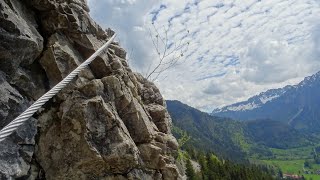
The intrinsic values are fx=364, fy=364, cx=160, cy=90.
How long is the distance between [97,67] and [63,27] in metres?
1.89

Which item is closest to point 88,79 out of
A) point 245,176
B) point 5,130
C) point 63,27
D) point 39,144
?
point 63,27

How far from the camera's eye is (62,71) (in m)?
12.1

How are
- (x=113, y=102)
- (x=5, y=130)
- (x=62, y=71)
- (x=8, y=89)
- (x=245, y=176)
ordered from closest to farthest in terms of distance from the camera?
(x=5, y=130)
(x=8, y=89)
(x=62, y=71)
(x=113, y=102)
(x=245, y=176)

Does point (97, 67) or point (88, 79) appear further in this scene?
point (97, 67)

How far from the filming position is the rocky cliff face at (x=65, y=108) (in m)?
9.92

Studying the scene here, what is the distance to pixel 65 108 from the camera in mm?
11422

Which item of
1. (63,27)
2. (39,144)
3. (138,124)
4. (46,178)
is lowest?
(46,178)

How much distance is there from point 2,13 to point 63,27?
3245 mm

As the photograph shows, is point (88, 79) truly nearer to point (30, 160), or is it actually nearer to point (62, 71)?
point (62, 71)

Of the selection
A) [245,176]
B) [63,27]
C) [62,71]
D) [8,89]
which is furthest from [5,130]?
[245,176]

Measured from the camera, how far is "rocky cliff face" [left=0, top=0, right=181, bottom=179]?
9.92 m

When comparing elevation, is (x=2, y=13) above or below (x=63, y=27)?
below

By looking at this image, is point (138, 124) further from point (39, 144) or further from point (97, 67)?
point (39, 144)

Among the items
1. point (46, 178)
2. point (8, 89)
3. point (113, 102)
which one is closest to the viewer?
point (8, 89)
